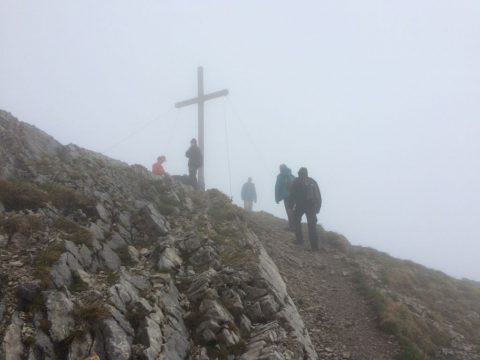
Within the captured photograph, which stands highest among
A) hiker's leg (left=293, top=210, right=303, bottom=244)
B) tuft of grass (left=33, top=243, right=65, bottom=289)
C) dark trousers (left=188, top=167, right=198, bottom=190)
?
dark trousers (left=188, top=167, right=198, bottom=190)

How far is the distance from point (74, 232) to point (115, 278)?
200cm

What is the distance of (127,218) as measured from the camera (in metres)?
12.7

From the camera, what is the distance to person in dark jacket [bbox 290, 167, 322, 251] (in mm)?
17328

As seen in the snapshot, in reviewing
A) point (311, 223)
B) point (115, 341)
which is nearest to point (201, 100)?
point (311, 223)

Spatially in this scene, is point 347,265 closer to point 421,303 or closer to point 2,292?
point 421,303

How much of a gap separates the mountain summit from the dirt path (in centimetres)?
5

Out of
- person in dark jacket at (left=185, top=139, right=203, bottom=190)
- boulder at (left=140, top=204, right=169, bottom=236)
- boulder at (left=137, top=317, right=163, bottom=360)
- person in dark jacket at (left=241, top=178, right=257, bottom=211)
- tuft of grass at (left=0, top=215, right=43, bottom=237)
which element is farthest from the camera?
person in dark jacket at (left=241, top=178, right=257, bottom=211)

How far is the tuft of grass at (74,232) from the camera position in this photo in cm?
977

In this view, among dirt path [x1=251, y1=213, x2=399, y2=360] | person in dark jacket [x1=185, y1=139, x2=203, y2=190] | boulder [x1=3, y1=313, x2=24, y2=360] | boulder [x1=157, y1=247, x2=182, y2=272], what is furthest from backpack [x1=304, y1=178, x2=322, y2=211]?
boulder [x1=3, y1=313, x2=24, y2=360]

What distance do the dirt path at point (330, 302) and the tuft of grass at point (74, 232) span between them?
612 centimetres

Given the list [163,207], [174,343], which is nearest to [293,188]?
[163,207]

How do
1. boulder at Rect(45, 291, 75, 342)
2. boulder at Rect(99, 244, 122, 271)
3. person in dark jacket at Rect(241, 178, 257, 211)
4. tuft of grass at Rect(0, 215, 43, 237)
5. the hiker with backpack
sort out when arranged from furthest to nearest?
person in dark jacket at Rect(241, 178, 257, 211)
the hiker with backpack
boulder at Rect(99, 244, 122, 271)
tuft of grass at Rect(0, 215, 43, 237)
boulder at Rect(45, 291, 75, 342)

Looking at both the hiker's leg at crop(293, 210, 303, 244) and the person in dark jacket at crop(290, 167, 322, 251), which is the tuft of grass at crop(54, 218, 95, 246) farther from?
the hiker's leg at crop(293, 210, 303, 244)

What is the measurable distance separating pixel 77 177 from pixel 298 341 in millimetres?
8884
